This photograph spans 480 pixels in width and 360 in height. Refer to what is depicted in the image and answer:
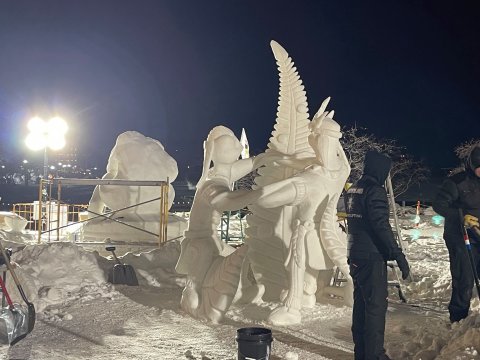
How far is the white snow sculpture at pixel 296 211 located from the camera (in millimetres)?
6520

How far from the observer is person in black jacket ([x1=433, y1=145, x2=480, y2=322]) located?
19.0 feet

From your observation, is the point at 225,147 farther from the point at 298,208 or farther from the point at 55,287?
the point at 55,287

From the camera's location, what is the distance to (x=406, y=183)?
3086 cm

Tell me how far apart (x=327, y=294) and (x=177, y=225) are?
6114mm

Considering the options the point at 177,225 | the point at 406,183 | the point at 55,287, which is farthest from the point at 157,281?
the point at 406,183

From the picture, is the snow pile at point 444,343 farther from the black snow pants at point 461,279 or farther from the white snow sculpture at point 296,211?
the white snow sculpture at point 296,211

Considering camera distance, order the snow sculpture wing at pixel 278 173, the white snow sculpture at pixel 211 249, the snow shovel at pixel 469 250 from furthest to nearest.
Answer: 1. the snow sculpture wing at pixel 278 173
2. the white snow sculpture at pixel 211 249
3. the snow shovel at pixel 469 250

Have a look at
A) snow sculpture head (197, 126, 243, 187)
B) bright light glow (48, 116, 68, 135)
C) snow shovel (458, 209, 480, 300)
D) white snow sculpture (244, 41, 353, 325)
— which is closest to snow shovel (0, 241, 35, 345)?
snow sculpture head (197, 126, 243, 187)

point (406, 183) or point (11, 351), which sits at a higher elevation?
point (406, 183)

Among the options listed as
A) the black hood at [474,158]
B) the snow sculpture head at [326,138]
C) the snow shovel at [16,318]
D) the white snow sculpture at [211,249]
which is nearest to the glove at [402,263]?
the black hood at [474,158]

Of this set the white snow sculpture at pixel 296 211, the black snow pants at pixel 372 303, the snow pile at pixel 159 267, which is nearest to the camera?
the black snow pants at pixel 372 303

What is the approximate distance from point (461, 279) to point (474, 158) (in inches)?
50.6

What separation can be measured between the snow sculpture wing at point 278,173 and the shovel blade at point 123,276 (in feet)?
6.76

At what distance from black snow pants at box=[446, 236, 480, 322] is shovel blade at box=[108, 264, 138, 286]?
15.3 ft
